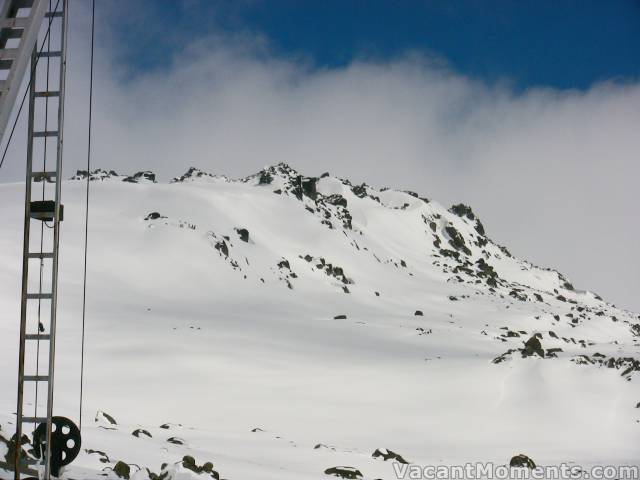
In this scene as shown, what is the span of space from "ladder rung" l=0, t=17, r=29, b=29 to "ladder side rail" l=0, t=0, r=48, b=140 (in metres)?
0.04

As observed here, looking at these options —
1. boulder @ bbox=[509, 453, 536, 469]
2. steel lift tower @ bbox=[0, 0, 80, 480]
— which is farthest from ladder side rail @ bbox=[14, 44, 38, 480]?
boulder @ bbox=[509, 453, 536, 469]

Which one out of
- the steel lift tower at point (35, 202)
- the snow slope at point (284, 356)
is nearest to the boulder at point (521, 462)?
the snow slope at point (284, 356)

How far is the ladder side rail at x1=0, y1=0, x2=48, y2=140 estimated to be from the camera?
6.77m

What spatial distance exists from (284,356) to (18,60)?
30477 mm

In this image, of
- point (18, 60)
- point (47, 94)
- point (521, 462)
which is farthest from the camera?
point (521, 462)

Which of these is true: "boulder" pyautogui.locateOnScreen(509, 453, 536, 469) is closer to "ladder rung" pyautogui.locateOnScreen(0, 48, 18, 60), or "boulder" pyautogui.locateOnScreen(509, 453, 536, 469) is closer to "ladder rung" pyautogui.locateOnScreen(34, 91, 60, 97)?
"ladder rung" pyautogui.locateOnScreen(34, 91, 60, 97)

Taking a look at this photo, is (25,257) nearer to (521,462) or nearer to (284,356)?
(521,462)

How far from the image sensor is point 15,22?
7188 mm

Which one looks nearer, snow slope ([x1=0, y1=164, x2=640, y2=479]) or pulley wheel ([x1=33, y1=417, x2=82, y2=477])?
pulley wheel ([x1=33, y1=417, x2=82, y2=477])

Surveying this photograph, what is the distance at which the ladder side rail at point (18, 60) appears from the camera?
6.77 metres

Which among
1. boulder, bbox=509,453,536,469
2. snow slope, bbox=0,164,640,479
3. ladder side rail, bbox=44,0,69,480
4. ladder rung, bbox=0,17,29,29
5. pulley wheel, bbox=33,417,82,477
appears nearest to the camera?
ladder rung, bbox=0,17,29,29

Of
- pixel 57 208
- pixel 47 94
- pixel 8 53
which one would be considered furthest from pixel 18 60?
pixel 57 208

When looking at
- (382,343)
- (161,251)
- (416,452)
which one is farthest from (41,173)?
(161,251)

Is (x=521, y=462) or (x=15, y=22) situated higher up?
(x=15, y=22)
